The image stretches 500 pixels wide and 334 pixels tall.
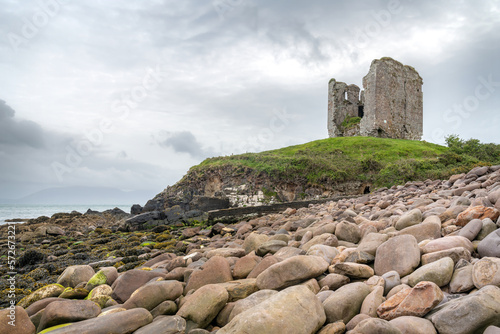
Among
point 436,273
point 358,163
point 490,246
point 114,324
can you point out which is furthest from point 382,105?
point 114,324

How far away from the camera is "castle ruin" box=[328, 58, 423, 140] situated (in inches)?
1266

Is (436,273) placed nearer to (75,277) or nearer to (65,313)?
(65,313)

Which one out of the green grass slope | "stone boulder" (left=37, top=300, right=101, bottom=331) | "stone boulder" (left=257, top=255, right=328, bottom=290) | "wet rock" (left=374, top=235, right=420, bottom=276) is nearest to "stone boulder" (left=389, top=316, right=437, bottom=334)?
"wet rock" (left=374, top=235, right=420, bottom=276)

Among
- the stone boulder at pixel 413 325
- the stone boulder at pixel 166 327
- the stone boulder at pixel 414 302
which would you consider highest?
the stone boulder at pixel 414 302

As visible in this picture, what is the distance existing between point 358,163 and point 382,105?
16295mm

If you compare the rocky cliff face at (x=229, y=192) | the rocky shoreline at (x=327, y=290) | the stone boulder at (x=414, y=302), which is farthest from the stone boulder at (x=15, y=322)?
the rocky cliff face at (x=229, y=192)

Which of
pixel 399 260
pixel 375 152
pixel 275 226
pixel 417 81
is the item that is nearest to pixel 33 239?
pixel 275 226

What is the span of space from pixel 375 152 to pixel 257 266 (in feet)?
70.1

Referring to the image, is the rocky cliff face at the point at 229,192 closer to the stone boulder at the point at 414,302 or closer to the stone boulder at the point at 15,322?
the stone boulder at the point at 15,322

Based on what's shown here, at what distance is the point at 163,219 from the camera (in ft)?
45.2

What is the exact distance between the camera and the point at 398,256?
8.82 feet

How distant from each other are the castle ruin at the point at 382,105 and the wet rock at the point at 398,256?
103ft

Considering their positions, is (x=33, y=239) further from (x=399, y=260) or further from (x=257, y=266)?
(x=399, y=260)

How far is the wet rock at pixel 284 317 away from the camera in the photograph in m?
1.97
